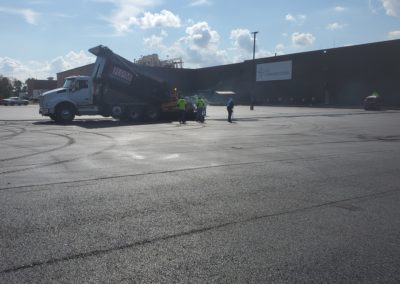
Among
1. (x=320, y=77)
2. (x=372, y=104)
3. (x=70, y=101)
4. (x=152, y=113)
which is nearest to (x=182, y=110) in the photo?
(x=152, y=113)

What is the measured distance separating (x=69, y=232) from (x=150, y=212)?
4.08 ft

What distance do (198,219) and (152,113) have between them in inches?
894

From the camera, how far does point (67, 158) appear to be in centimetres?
Answer: 1141

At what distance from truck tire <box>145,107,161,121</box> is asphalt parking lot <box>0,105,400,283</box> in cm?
1644

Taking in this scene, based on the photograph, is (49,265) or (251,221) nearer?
(49,265)

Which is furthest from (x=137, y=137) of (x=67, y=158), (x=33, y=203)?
(x=33, y=203)

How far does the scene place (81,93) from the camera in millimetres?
26312

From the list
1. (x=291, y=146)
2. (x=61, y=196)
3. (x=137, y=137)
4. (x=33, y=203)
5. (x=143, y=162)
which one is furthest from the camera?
(x=137, y=137)

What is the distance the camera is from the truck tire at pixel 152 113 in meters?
28.0

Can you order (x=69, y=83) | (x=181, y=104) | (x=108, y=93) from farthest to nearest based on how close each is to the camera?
(x=181, y=104) < (x=108, y=93) < (x=69, y=83)

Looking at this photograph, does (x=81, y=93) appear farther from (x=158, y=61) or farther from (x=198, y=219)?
(x=158, y=61)

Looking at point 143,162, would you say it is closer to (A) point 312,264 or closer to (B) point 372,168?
(B) point 372,168

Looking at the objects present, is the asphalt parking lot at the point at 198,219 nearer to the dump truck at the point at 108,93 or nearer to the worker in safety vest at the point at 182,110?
the dump truck at the point at 108,93

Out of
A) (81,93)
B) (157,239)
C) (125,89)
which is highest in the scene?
(125,89)
